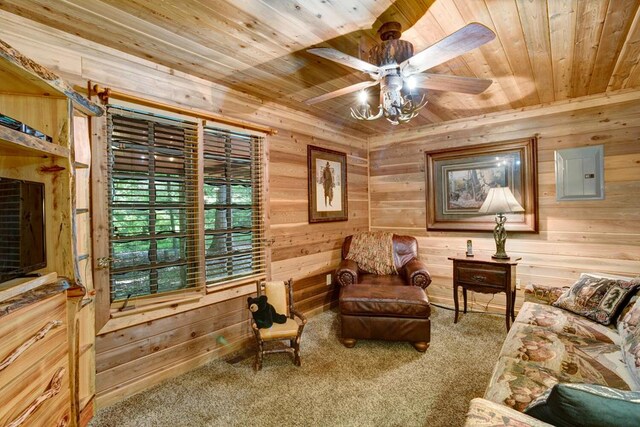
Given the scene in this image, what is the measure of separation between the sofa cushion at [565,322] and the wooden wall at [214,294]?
217 cm

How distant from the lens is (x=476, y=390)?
211 cm

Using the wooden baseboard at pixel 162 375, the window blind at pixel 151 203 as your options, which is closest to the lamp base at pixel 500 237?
the wooden baseboard at pixel 162 375

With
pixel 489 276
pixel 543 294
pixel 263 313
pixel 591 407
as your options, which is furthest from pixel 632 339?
pixel 263 313

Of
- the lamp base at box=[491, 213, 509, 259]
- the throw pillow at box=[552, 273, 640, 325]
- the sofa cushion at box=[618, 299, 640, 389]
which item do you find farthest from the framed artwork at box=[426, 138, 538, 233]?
the sofa cushion at box=[618, 299, 640, 389]

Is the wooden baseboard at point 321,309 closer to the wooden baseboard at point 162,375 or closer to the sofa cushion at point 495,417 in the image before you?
the wooden baseboard at point 162,375

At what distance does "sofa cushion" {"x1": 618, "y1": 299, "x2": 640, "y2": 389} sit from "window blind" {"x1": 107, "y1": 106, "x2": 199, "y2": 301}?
2.72m

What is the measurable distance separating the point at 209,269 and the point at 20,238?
136cm

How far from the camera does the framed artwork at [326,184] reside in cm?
367

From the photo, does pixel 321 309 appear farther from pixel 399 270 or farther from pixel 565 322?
pixel 565 322

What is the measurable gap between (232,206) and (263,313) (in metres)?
1.00

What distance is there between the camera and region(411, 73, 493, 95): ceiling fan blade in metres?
1.85

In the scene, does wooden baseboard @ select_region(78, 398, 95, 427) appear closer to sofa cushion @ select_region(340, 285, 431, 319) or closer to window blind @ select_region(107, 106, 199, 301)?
window blind @ select_region(107, 106, 199, 301)

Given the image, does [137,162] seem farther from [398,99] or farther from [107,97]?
[398,99]

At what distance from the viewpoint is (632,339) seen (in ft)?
5.22
